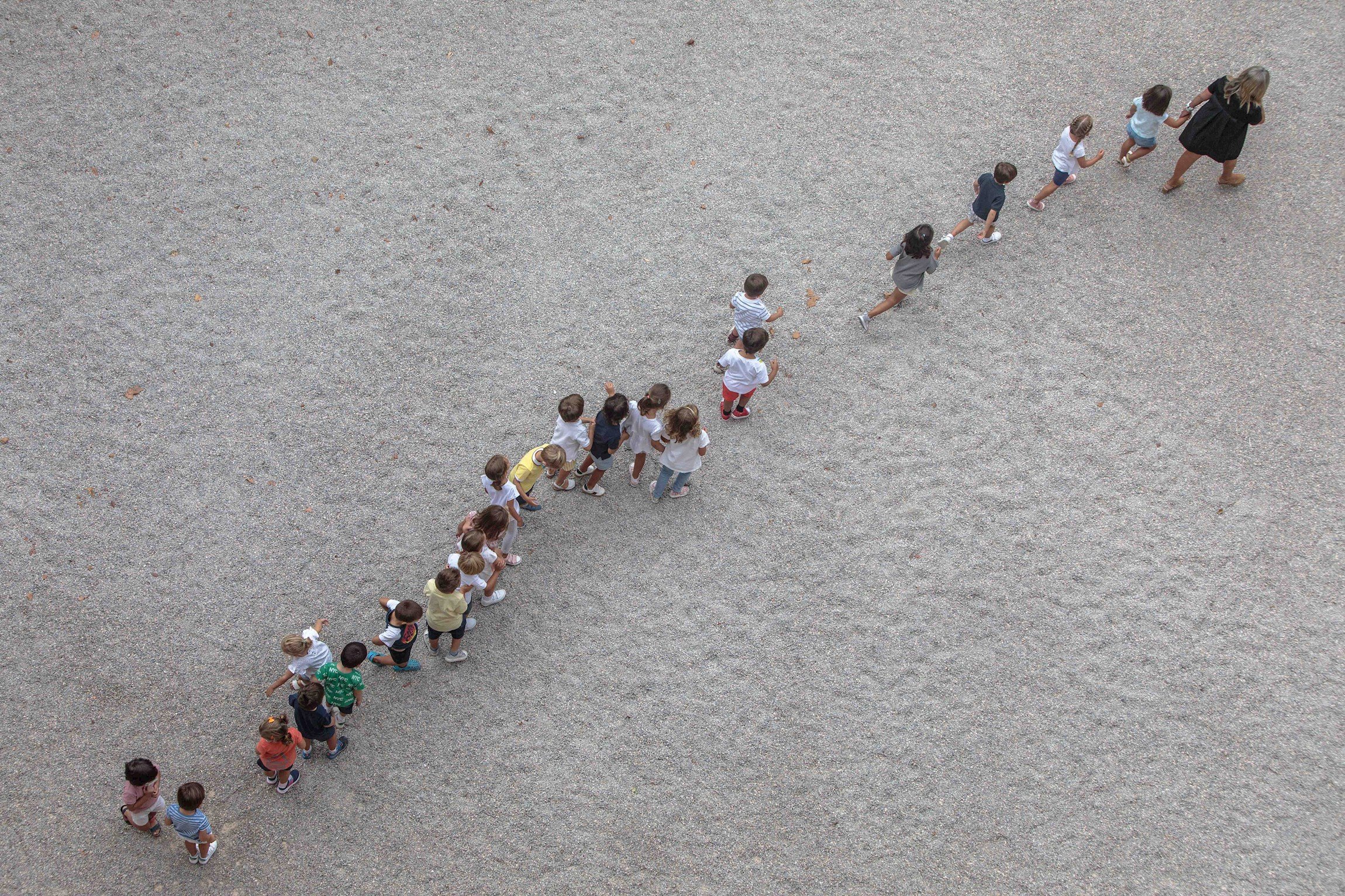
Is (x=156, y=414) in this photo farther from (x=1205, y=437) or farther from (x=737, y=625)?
(x=1205, y=437)

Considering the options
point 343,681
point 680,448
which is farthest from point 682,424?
point 343,681

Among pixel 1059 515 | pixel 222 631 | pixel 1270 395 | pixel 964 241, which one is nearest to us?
pixel 222 631

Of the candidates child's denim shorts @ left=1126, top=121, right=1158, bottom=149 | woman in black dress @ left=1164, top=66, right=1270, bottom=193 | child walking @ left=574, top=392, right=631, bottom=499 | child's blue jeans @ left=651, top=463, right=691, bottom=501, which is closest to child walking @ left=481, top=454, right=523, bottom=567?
child walking @ left=574, top=392, right=631, bottom=499

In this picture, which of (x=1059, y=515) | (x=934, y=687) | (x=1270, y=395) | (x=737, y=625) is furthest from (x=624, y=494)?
(x=1270, y=395)

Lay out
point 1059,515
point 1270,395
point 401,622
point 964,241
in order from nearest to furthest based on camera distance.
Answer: point 401,622, point 1059,515, point 1270,395, point 964,241

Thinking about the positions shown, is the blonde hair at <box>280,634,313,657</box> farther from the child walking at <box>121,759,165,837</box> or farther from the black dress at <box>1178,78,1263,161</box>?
the black dress at <box>1178,78,1263,161</box>

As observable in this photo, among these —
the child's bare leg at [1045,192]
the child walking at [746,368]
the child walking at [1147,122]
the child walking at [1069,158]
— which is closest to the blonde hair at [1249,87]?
the child walking at [1147,122]

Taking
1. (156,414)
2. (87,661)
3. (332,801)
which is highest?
(156,414)

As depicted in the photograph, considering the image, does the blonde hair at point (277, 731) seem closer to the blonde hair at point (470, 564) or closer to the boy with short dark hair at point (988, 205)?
the blonde hair at point (470, 564)

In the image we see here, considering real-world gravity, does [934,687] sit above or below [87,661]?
above
